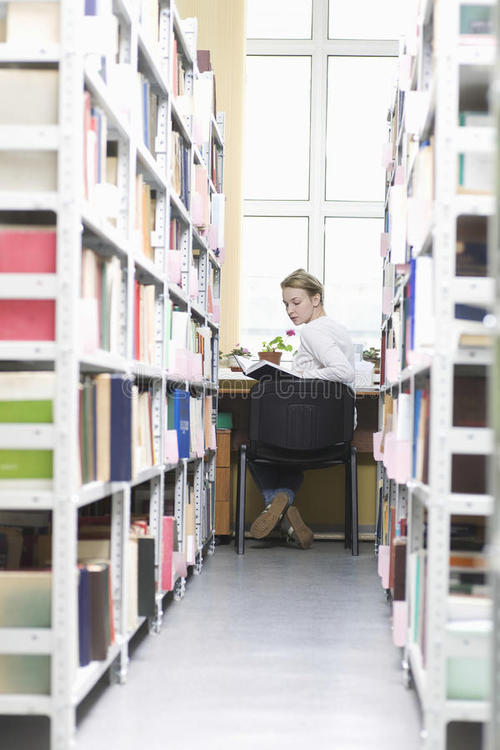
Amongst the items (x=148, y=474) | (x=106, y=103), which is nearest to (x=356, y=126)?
(x=148, y=474)

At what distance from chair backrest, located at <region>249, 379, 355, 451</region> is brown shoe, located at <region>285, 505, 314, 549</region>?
39 centimetres

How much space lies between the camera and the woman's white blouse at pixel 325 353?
13.4 ft

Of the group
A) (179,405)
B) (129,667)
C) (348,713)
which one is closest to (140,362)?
(179,405)

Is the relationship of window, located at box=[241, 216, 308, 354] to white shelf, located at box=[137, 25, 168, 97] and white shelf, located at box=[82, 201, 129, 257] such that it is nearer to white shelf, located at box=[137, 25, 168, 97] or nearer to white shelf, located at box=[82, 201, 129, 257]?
white shelf, located at box=[137, 25, 168, 97]

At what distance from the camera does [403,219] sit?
260cm

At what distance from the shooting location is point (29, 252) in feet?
5.63

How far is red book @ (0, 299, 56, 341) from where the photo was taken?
5.63 feet

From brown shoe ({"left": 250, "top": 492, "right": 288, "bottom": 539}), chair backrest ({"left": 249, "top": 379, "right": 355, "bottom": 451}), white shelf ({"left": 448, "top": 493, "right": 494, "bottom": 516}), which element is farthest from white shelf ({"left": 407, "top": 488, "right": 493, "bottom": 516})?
brown shoe ({"left": 250, "top": 492, "right": 288, "bottom": 539})

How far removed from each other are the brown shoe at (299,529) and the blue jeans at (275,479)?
0.05m

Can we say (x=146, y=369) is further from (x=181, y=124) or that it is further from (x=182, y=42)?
(x=182, y=42)

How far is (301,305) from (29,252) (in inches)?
108

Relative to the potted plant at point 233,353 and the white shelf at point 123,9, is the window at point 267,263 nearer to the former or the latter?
the potted plant at point 233,353

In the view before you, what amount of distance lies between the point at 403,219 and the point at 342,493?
2.40m

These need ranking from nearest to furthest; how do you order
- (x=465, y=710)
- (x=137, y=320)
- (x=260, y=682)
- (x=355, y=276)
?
1. (x=465, y=710)
2. (x=260, y=682)
3. (x=137, y=320)
4. (x=355, y=276)
